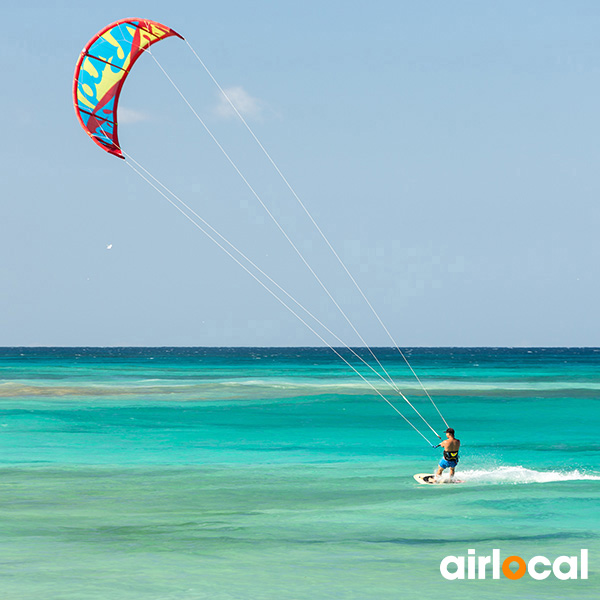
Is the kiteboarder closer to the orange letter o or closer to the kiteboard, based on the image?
the kiteboard

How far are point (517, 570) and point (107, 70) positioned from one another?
12563 mm

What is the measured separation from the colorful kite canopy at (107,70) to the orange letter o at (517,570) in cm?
1131

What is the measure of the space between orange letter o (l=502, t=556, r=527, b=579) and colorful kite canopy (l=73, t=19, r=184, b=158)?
37.1 ft

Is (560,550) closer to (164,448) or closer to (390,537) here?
(390,537)

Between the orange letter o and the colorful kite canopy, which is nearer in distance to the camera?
the orange letter o

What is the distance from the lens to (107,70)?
700 inches

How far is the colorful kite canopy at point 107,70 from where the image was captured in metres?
17.4

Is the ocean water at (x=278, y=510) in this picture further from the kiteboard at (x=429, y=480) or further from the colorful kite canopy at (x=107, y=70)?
the colorful kite canopy at (x=107, y=70)

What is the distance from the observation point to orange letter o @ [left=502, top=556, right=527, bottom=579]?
1023cm

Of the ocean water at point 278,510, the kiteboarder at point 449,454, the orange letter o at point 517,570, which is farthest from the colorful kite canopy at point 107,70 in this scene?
the orange letter o at point 517,570

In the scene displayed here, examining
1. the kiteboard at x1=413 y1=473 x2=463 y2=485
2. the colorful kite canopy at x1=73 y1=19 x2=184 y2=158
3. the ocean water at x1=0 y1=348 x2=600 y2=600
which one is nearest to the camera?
the ocean water at x1=0 y1=348 x2=600 y2=600

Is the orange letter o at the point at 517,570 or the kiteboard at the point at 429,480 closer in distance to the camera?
the orange letter o at the point at 517,570

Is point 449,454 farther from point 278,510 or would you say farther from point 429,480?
point 278,510

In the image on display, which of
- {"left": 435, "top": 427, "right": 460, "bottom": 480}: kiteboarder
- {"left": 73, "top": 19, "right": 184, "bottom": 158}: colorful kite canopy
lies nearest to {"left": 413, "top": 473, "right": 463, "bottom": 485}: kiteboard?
{"left": 435, "top": 427, "right": 460, "bottom": 480}: kiteboarder
